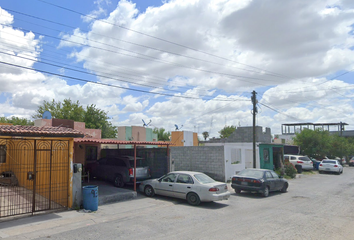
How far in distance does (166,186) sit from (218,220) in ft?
12.6

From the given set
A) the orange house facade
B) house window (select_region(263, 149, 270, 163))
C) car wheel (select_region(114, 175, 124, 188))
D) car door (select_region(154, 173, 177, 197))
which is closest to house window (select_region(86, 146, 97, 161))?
car wheel (select_region(114, 175, 124, 188))

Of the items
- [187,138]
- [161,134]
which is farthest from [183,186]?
[161,134]

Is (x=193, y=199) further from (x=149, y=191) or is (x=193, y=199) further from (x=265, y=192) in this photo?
(x=265, y=192)

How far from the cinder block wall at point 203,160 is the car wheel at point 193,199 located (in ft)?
21.9

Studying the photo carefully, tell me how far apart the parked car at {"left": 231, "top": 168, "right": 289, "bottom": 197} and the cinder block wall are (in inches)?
150

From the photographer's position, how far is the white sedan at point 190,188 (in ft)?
36.1

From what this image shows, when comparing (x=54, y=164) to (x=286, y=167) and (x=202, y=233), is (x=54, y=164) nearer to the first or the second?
(x=202, y=233)

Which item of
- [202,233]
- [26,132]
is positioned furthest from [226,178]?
[26,132]

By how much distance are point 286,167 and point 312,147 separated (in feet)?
46.8

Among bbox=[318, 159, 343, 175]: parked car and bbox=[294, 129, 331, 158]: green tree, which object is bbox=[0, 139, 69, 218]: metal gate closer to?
bbox=[318, 159, 343, 175]: parked car

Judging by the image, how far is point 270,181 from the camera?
14.0m

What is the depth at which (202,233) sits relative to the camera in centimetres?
746

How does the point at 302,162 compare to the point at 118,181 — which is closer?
the point at 118,181

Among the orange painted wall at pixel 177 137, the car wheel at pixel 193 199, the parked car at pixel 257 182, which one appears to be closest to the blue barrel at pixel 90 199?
the car wheel at pixel 193 199
